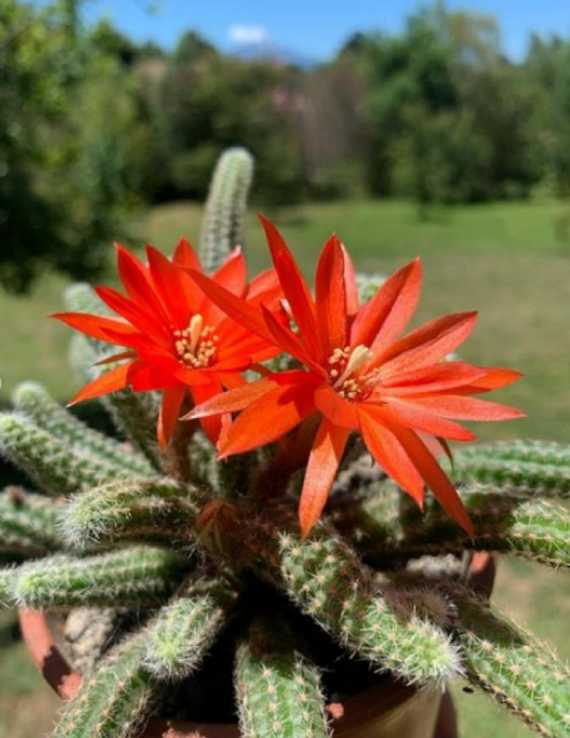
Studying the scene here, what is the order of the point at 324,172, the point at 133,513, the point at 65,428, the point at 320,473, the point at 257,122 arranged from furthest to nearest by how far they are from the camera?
1. the point at 324,172
2. the point at 257,122
3. the point at 65,428
4. the point at 133,513
5. the point at 320,473

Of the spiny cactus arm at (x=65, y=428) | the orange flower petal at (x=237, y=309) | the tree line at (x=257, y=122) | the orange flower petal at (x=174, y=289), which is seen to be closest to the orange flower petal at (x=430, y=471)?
the orange flower petal at (x=237, y=309)

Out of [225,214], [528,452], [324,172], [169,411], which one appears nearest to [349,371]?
[169,411]

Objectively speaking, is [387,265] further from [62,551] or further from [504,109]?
[504,109]

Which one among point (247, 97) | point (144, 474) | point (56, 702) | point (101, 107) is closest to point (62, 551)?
point (144, 474)

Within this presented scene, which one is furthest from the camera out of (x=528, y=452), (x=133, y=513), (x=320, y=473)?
(x=528, y=452)

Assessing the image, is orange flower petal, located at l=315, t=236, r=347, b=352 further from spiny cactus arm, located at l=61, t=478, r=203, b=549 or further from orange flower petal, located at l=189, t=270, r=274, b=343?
spiny cactus arm, located at l=61, t=478, r=203, b=549

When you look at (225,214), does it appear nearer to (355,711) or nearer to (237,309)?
(237,309)
